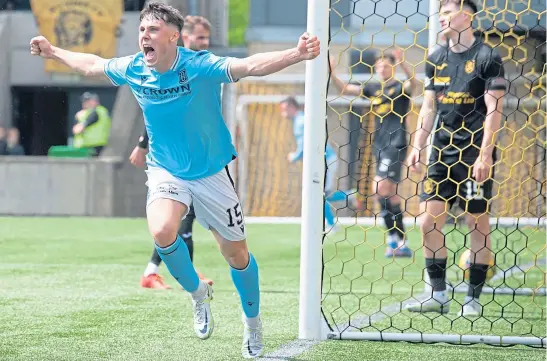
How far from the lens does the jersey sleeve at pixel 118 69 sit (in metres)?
5.86

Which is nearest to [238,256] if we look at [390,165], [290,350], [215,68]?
[290,350]

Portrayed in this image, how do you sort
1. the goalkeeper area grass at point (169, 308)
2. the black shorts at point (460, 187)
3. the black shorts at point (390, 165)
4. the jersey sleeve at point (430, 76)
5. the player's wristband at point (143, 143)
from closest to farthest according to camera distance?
the goalkeeper area grass at point (169, 308)
the black shorts at point (460, 187)
the jersey sleeve at point (430, 76)
the player's wristband at point (143, 143)
the black shorts at point (390, 165)

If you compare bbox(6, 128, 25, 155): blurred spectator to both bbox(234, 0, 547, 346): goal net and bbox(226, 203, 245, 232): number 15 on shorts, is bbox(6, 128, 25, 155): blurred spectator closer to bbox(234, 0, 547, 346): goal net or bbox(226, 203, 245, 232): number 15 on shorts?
bbox(234, 0, 547, 346): goal net

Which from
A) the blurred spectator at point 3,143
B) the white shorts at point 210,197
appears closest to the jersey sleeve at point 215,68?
the white shorts at point 210,197

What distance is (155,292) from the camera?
831 cm

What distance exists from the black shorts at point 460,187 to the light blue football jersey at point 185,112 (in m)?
1.98

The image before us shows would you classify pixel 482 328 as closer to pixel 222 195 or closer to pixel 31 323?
pixel 222 195

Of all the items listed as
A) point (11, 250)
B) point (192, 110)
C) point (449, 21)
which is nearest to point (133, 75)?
point (192, 110)

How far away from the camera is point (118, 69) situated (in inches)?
232

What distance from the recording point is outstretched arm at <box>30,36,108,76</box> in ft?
19.8

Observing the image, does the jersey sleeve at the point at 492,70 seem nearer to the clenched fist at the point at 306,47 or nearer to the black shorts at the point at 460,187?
the black shorts at the point at 460,187

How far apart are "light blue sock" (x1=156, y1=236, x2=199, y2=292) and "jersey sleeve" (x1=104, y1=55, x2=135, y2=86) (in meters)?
0.89

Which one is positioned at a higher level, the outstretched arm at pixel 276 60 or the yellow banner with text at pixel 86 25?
the yellow banner with text at pixel 86 25

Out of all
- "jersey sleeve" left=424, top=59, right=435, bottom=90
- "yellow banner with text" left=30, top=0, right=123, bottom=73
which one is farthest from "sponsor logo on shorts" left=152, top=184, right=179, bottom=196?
"yellow banner with text" left=30, top=0, right=123, bottom=73
